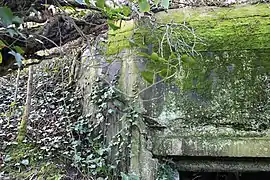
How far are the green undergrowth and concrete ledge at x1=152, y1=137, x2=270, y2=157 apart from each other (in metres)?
1.00

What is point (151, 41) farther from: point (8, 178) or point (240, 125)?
point (8, 178)

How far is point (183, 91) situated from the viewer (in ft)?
8.27

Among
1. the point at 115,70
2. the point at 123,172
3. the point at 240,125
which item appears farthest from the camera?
the point at 115,70

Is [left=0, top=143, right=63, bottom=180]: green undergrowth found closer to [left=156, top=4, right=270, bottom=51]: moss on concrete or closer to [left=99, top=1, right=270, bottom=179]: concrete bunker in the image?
[left=99, top=1, right=270, bottom=179]: concrete bunker

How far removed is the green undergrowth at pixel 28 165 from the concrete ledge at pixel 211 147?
39.4 inches

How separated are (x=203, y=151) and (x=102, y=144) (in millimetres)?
857

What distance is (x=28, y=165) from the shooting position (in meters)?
3.04

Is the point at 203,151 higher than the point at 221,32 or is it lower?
lower

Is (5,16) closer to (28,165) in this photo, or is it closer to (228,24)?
(228,24)

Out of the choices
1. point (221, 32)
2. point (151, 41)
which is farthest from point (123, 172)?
point (221, 32)

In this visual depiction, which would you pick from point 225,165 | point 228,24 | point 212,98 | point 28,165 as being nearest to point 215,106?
point 212,98

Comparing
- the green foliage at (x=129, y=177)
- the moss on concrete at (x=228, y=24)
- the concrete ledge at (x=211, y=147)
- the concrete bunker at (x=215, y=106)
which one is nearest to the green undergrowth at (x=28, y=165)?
the green foliage at (x=129, y=177)

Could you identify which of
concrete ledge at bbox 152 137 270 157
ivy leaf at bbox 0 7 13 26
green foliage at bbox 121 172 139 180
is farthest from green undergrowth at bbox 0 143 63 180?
ivy leaf at bbox 0 7 13 26

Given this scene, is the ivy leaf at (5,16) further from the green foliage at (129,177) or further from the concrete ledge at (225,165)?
the concrete ledge at (225,165)
